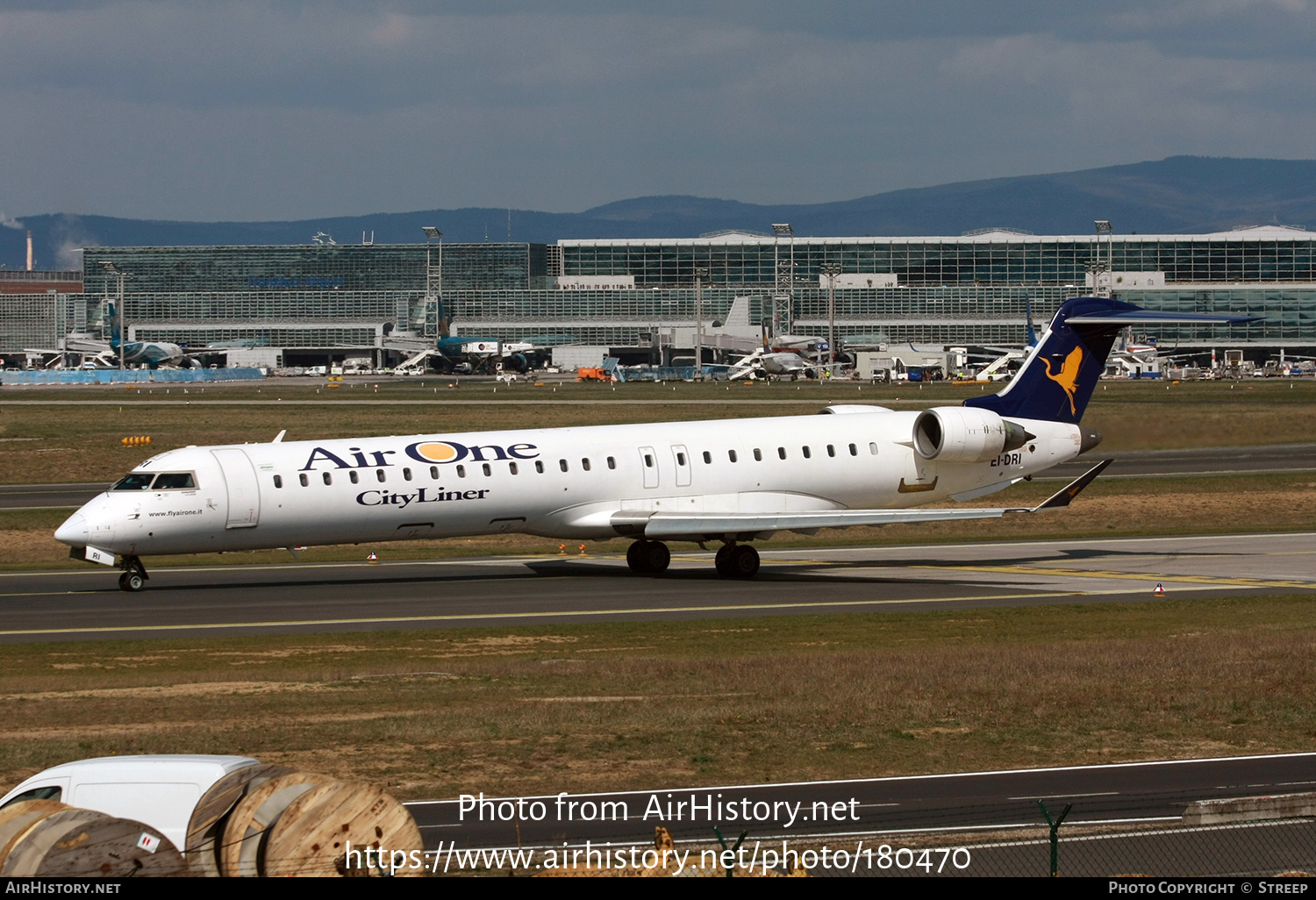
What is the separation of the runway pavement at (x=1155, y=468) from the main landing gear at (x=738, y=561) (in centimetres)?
2330

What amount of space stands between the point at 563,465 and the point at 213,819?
83.0 feet

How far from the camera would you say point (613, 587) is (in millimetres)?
35375

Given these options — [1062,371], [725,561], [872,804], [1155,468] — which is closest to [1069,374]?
[1062,371]

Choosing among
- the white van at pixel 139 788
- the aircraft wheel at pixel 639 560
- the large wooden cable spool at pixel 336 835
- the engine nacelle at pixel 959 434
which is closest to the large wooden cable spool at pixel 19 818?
the white van at pixel 139 788

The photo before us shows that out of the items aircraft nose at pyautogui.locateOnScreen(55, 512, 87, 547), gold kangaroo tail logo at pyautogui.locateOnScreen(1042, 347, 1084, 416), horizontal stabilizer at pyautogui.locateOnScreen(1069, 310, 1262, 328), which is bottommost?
aircraft nose at pyautogui.locateOnScreen(55, 512, 87, 547)

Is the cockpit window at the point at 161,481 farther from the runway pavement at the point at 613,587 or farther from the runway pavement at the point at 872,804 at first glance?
the runway pavement at the point at 872,804

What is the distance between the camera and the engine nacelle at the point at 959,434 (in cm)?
3853

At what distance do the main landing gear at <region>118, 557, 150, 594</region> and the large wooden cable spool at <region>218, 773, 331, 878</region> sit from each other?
24873 millimetres

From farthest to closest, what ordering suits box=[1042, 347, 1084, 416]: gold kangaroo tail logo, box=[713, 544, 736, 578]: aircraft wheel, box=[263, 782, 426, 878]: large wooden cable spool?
box=[1042, 347, 1084, 416]: gold kangaroo tail logo < box=[713, 544, 736, 578]: aircraft wheel < box=[263, 782, 426, 878]: large wooden cable spool

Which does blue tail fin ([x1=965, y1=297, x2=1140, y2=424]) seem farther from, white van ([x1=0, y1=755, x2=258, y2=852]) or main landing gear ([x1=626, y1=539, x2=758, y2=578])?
white van ([x1=0, y1=755, x2=258, y2=852])

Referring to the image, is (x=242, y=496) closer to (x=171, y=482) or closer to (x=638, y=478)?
(x=171, y=482)

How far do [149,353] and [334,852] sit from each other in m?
189

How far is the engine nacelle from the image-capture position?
3853cm

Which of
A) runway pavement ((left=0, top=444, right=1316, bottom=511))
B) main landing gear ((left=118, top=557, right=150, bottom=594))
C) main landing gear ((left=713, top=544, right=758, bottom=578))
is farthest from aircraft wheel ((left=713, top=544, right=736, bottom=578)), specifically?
runway pavement ((left=0, top=444, right=1316, bottom=511))
